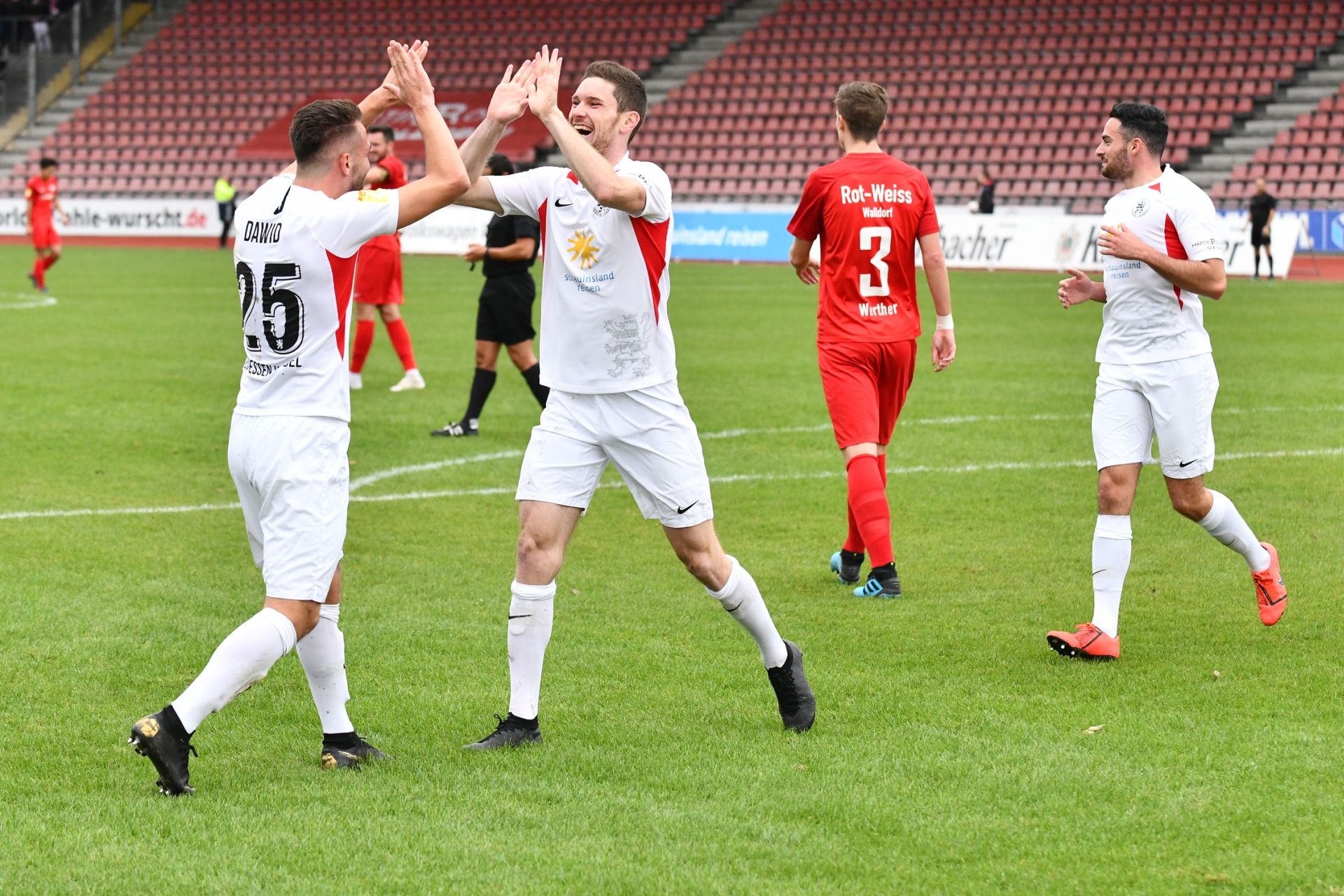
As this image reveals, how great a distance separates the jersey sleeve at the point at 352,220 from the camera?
178 inches

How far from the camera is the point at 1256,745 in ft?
16.3

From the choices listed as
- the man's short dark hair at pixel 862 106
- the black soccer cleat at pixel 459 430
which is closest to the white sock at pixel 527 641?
the man's short dark hair at pixel 862 106

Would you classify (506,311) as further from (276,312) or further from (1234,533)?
(276,312)

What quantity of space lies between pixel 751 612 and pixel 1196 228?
2.34 metres

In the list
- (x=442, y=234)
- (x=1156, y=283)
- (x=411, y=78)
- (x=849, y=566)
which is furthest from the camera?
(x=442, y=234)

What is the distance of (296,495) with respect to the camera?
4.53m

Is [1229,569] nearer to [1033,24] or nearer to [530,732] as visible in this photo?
[530,732]

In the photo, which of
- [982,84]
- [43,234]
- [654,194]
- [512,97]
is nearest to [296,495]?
[512,97]

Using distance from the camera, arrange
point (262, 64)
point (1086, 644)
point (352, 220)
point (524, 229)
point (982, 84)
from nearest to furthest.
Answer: point (352, 220)
point (1086, 644)
point (524, 229)
point (982, 84)
point (262, 64)

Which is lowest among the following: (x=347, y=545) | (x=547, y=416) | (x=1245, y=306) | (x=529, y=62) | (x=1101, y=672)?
(x=1245, y=306)

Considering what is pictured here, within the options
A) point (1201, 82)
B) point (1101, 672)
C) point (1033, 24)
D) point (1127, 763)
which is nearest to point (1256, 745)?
point (1127, 763)

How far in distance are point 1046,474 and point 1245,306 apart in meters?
13.2

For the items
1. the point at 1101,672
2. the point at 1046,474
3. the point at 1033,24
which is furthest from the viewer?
the point at 1033,24

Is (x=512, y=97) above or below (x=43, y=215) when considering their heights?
above
